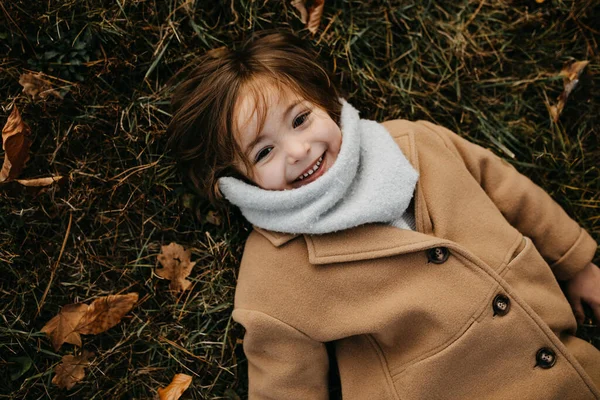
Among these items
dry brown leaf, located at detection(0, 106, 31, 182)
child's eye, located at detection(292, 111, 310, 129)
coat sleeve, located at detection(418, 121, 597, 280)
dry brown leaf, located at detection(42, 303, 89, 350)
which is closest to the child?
child's eye, located at detection(292, 111, 310, 129)

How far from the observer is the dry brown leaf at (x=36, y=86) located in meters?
2.49

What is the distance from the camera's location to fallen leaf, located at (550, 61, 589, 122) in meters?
2.76

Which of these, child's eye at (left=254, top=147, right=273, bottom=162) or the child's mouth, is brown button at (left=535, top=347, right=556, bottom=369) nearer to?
the child's mouth

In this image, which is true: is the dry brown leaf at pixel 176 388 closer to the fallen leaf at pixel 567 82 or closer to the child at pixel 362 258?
the child at pixel 362 258

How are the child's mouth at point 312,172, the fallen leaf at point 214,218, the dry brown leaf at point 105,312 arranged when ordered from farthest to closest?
the fallen leaf at point 214,218 < the dry brown leaf at point 105,312 < the child's mouth at point 312,172

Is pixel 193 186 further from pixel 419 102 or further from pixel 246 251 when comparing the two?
pixel 419 102

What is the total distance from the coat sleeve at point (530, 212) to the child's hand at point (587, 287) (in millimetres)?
93

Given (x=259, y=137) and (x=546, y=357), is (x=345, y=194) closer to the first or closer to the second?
(x=259, y=137)

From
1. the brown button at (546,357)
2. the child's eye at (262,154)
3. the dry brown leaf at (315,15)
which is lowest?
the brown button at (546,357)

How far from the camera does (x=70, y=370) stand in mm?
2531

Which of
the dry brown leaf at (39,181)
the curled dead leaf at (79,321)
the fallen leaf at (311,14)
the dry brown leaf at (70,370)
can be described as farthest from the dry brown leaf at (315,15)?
the dry brown leaf at (70,370)

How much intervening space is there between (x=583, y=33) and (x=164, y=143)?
233 centimetres

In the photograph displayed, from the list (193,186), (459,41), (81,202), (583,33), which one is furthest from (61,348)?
(583,33)

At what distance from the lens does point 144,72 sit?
8.70 ft
